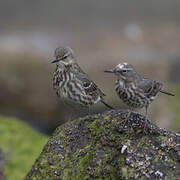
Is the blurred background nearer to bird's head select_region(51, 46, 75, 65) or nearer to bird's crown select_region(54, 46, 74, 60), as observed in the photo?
bird's head select_region(51, 46, 75, 65)

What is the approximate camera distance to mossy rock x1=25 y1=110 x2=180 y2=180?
5.04m

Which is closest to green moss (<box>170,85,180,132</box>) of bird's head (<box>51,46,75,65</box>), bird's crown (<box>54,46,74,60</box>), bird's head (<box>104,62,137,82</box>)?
bird's head (<box>51,46,75,65</box>)

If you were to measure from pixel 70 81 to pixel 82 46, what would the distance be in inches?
286

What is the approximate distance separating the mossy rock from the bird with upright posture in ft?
5.86

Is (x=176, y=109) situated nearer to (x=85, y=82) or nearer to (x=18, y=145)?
(x=18, y=145)

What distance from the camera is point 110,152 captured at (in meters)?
5.29

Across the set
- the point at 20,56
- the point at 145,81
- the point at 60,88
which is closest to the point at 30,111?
the point at 20,56

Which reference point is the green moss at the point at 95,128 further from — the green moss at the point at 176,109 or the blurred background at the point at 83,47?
the green moss at the point at 176,109

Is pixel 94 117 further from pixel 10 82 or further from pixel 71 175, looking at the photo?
pixel 10 82

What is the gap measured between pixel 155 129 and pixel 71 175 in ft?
3.50

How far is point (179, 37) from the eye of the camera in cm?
1605

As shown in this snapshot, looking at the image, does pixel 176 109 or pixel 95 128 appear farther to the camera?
pixel 176 109

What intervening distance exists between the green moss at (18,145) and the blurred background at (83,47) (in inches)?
15.3

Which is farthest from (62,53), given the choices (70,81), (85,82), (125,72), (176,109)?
(176,109)
